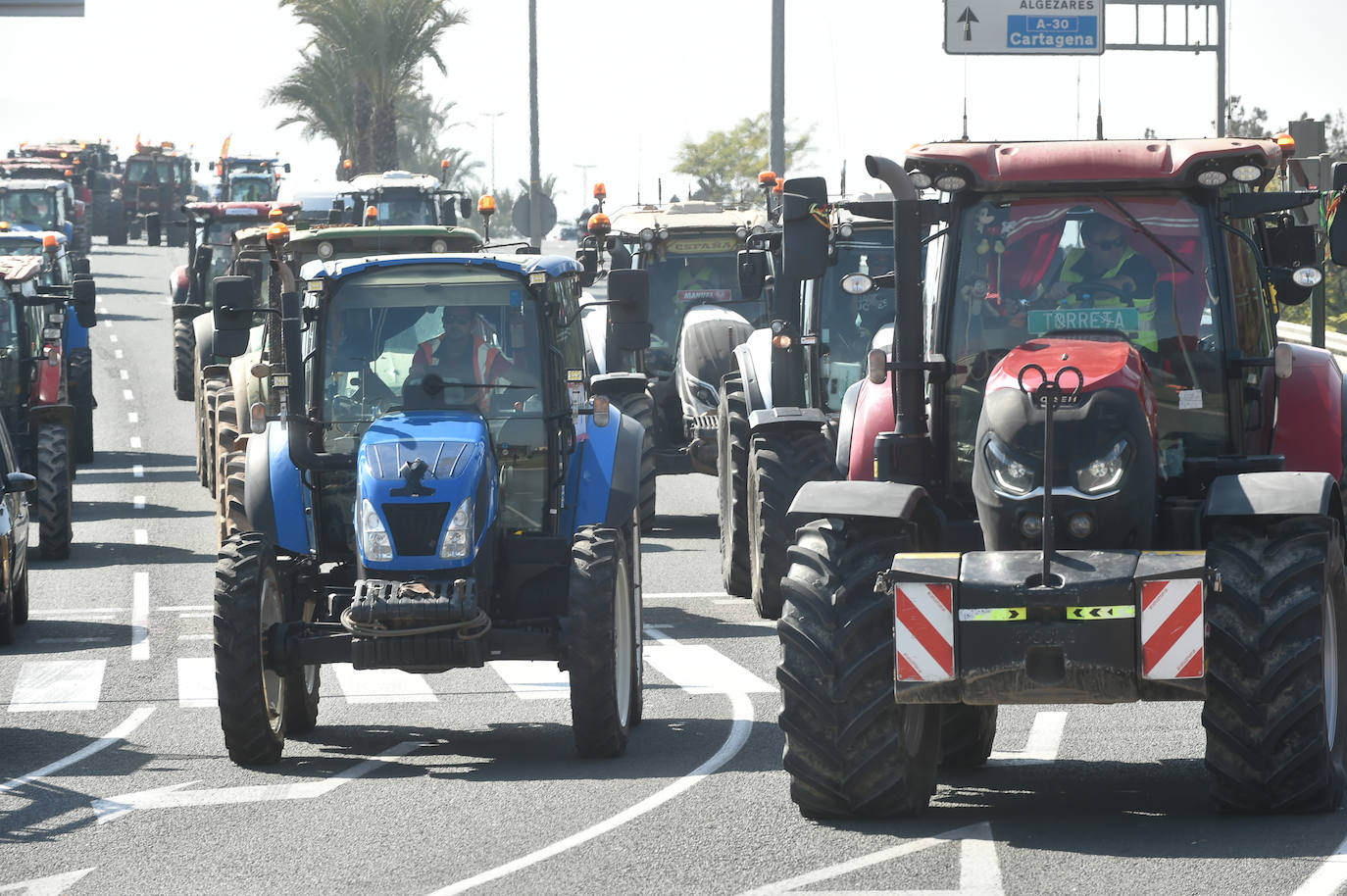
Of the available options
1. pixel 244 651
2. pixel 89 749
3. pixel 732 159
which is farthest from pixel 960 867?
pixel 732 159

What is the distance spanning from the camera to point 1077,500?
889cm

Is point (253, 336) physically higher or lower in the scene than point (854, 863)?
higher

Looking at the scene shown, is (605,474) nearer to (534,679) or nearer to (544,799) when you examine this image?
(534,679)

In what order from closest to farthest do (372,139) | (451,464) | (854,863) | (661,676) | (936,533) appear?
(854,863), (936,533), (451,464), (661,676), (372,139)

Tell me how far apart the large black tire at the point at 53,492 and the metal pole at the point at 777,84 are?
1270 cm

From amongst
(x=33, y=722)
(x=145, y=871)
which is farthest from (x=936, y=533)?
(x=33, y=722)

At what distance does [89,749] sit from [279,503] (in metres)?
1.59

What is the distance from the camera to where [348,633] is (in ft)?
37.2

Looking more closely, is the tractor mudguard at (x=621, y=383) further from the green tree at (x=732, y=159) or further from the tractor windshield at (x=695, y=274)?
the green tree at (x=732, y=159)

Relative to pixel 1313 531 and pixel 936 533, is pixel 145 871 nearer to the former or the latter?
pixel 936 533

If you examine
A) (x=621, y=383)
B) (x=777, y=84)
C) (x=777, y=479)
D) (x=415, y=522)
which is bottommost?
(x=777, y=479)

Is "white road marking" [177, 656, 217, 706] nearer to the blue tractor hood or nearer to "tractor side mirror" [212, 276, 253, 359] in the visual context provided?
"tractor side mirror" [212, 276, 253, 359]

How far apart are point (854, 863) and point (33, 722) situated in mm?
5888

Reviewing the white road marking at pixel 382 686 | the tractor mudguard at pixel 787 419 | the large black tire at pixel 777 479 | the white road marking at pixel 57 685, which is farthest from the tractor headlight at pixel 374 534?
the tractor mudguard at pixel 787 419
